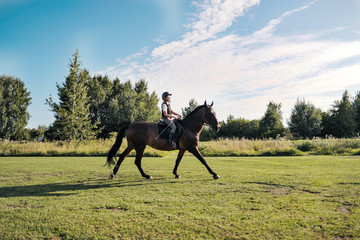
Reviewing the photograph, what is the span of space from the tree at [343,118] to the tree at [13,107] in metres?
63.5

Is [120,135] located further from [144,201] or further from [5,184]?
[144,201]

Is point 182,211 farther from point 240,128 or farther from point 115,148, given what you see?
point 240,128

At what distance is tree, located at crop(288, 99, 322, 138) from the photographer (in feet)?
160

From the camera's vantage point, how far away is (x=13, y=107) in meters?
44.1

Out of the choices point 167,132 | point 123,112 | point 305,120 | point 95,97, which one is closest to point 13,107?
point 95,97

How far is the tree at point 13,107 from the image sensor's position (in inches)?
1687

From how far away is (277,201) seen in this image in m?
4.21

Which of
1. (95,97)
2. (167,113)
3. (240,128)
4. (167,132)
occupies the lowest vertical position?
(167,132)

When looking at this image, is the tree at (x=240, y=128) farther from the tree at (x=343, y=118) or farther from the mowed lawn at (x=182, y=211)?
the mowed lawn at (x=182, y=211)

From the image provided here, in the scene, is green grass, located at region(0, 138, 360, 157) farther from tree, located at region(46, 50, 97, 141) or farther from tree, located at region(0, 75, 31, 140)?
tree, located at region(0, 75, 31, 140)

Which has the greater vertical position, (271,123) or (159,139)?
(271,123)

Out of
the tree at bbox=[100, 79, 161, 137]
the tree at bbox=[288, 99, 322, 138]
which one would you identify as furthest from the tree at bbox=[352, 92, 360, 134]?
the tree at bbox=[100, 79, 161, 137]

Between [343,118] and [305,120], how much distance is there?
274 inches

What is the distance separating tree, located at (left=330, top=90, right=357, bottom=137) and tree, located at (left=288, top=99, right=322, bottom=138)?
141 inches
